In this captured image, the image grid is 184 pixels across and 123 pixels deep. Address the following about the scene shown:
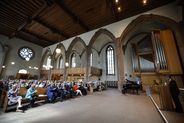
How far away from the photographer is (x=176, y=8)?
22.2 ft

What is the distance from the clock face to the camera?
46.7 feet

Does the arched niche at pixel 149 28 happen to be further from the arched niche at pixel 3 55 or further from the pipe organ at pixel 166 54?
the arched niche at pixel 3 55

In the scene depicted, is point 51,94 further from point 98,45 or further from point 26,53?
point 26,53

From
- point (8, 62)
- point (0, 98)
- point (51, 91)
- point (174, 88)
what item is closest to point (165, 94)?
point (174, 88)

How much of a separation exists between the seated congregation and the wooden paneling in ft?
18.8

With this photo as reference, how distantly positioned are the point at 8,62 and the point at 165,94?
56.4 ft

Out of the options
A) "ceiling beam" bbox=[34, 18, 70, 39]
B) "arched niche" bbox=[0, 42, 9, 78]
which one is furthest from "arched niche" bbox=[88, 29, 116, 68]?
"arched niche" bbox=[0, 42, 9, 78]

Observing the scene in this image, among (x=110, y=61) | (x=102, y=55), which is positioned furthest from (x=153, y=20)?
(x=102, y=55)

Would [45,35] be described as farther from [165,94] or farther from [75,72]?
[165,94]

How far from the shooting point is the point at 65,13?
8.40 metres

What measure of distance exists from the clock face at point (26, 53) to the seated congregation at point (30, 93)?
1084 cm

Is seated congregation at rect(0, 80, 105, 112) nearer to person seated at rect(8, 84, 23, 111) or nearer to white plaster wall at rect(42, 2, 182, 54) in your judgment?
person seated at rect(8, 84, 23, 111)

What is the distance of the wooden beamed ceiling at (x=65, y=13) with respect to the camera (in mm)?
7271


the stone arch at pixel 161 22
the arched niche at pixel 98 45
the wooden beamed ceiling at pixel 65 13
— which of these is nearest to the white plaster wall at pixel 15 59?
the wooden beamed ceiling at pixel 65 13
